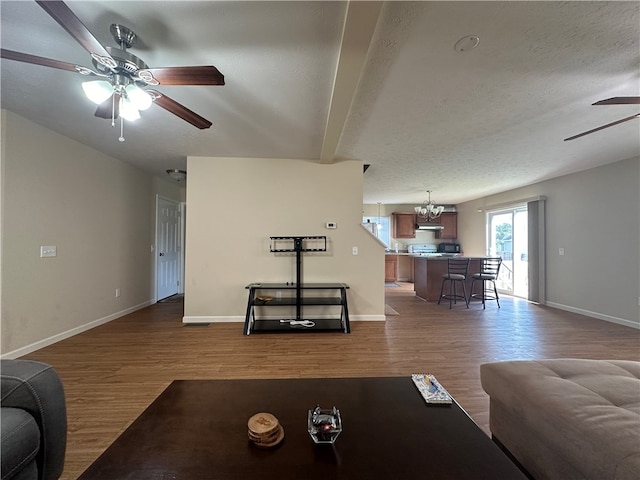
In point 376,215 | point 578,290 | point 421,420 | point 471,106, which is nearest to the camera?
point 421,420

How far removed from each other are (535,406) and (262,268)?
3359mm

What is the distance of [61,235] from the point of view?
3.13 metres

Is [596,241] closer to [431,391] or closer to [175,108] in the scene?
[431,391]

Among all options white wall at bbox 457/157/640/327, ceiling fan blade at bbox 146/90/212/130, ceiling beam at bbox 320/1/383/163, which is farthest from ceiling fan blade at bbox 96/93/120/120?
white wall at bbox 457/157/640/327

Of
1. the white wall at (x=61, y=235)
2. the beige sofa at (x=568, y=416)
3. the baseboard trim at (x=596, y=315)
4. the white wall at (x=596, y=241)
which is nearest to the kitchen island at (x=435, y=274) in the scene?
the white wall at (x=596, y=241)

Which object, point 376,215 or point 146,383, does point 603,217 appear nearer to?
point 376,215

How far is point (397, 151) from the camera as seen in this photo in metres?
3.60

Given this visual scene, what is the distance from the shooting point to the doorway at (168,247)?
5.13 metres

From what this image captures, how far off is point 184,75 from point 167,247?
4692mm

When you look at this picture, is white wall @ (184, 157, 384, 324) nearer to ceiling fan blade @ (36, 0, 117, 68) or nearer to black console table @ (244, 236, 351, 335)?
black console table @ (244, 236, 351, 335)

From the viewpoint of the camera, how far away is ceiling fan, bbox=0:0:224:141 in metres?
1.35

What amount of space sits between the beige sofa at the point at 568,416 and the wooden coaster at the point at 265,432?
41.2 inches

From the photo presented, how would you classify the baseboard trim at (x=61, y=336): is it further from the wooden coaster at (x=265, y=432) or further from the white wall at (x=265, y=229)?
the wooden coaster at (x=265, y=432)

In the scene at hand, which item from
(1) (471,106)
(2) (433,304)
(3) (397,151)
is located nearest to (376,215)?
(2) (433,304)
